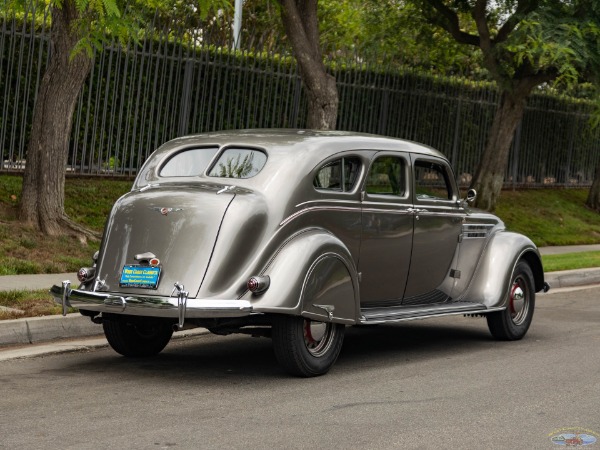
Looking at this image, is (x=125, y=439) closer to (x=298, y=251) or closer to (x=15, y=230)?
(x=298, y=251)

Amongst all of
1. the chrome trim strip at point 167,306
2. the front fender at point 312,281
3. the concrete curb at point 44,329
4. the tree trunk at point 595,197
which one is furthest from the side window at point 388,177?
the tree trunk at point 595,197

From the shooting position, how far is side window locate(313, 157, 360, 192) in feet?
29.1

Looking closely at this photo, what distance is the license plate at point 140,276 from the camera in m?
8.04

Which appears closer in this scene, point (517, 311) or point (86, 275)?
point (86, 275)

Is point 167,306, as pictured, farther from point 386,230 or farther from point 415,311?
point 415,311

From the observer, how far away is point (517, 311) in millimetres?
10773

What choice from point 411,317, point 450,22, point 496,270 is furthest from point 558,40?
point 411,317

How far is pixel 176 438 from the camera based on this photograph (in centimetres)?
627

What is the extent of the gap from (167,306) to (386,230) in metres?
2.29

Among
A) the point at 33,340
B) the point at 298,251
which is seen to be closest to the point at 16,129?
the point at 33,340

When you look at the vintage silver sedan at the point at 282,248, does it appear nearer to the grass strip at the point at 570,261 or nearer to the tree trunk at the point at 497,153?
the grass strip at the point at 570,261

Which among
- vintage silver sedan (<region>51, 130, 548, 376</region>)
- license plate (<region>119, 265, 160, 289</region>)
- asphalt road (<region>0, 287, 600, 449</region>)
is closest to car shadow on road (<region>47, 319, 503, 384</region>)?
asphalt road (<region>0, 287, 600, 449</region>)

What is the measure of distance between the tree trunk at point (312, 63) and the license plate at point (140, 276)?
33.5ft

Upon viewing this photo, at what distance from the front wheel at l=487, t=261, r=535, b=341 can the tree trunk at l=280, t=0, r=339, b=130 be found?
771 cm
